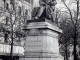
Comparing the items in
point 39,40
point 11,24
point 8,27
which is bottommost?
point 39,40

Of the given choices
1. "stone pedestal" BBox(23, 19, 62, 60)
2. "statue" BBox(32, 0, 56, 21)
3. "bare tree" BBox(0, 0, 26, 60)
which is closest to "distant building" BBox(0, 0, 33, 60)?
"bare tree" BBox(0, 0, 26, 60)

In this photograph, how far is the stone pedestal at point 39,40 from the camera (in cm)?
1341

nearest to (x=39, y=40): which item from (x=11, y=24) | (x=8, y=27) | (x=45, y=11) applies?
(x=45, y=11)

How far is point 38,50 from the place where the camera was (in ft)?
44.6

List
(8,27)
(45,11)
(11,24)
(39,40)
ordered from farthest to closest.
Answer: (8,27)
(11,24)
(45,11)
(39,40)

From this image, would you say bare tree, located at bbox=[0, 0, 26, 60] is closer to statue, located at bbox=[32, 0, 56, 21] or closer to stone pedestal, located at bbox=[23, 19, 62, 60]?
statue, located at bbox=[32, 0, 56, 21]

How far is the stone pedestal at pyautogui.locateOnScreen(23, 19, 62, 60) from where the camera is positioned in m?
13.4

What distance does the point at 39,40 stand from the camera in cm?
1372

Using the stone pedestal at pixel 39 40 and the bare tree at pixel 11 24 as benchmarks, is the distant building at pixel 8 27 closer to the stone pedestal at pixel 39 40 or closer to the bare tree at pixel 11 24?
the bare tree at pixel 11 24

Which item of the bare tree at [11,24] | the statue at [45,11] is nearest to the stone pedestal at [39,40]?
the statue at [45,11]

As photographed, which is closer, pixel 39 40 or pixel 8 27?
pixel 39 40

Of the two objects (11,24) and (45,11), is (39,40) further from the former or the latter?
(11,24)

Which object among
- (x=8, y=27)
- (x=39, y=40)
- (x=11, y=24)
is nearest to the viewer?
(x=39, y=40)

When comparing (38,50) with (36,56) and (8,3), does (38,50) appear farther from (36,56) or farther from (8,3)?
(8,3)
